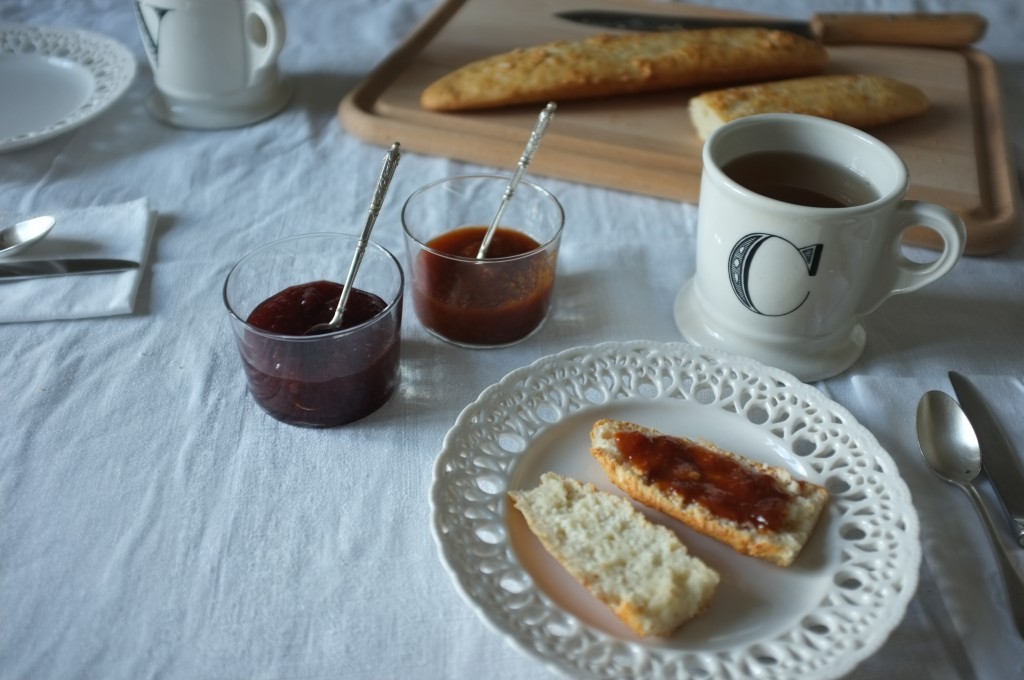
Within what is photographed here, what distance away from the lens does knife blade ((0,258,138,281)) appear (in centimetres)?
133

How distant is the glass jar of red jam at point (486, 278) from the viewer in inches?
47.5

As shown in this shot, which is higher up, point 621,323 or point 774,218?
point 774,218

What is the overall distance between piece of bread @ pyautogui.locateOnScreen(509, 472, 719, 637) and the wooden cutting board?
780 mm

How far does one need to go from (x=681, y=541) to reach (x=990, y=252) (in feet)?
2.94

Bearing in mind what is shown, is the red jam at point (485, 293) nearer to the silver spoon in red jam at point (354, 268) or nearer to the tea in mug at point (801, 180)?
the silver spoon in red jam at point (354, 268)

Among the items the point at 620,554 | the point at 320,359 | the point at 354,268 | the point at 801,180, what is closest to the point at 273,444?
the point at 320,359

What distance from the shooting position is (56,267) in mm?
1339

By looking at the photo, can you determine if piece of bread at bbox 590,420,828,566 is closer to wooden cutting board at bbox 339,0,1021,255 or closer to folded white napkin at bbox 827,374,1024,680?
folded white napkin at bbox 827,374,1024,680

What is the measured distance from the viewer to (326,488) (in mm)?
1054

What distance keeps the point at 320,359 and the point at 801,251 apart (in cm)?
63

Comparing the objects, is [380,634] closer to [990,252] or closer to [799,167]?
[799,167]

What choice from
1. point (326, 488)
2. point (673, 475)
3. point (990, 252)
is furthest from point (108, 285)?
point (990, 252)

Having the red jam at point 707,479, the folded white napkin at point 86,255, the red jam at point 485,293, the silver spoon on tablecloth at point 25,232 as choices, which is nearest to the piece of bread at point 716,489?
the red jam at point 707,479

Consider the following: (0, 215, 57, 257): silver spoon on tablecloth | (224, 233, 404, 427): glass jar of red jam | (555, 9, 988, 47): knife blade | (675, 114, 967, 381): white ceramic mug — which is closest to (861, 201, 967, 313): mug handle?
(675, 114, 967, 381): white ceramic mug
